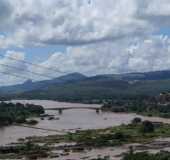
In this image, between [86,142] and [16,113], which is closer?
[86,142]

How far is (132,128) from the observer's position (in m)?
57.7

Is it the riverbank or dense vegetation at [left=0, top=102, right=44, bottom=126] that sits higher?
dense vegetation at [left=0, top=102, right=44, bottom=126]

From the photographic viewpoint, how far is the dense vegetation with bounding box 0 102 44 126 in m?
→ 70.2

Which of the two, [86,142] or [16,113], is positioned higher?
[16,113]

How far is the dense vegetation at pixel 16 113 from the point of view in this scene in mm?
70194

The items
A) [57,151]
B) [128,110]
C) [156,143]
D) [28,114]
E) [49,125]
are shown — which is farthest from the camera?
[128,110]

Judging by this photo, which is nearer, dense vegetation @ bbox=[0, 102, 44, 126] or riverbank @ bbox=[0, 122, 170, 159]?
riverbank @ bbox=[0, 122, 170, 159]

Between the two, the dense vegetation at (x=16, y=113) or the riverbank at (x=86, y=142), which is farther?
the dense vegetation at (x=16, y=113)

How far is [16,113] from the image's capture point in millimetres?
80250

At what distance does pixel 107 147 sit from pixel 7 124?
29450mm

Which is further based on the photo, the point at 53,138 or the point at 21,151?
the point at 53,138

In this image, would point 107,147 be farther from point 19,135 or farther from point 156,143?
point 19,135

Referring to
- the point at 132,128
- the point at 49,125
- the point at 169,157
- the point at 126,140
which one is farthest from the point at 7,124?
the point at 169,157

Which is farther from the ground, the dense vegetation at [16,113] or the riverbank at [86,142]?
the dense vegetation at [16,113]
